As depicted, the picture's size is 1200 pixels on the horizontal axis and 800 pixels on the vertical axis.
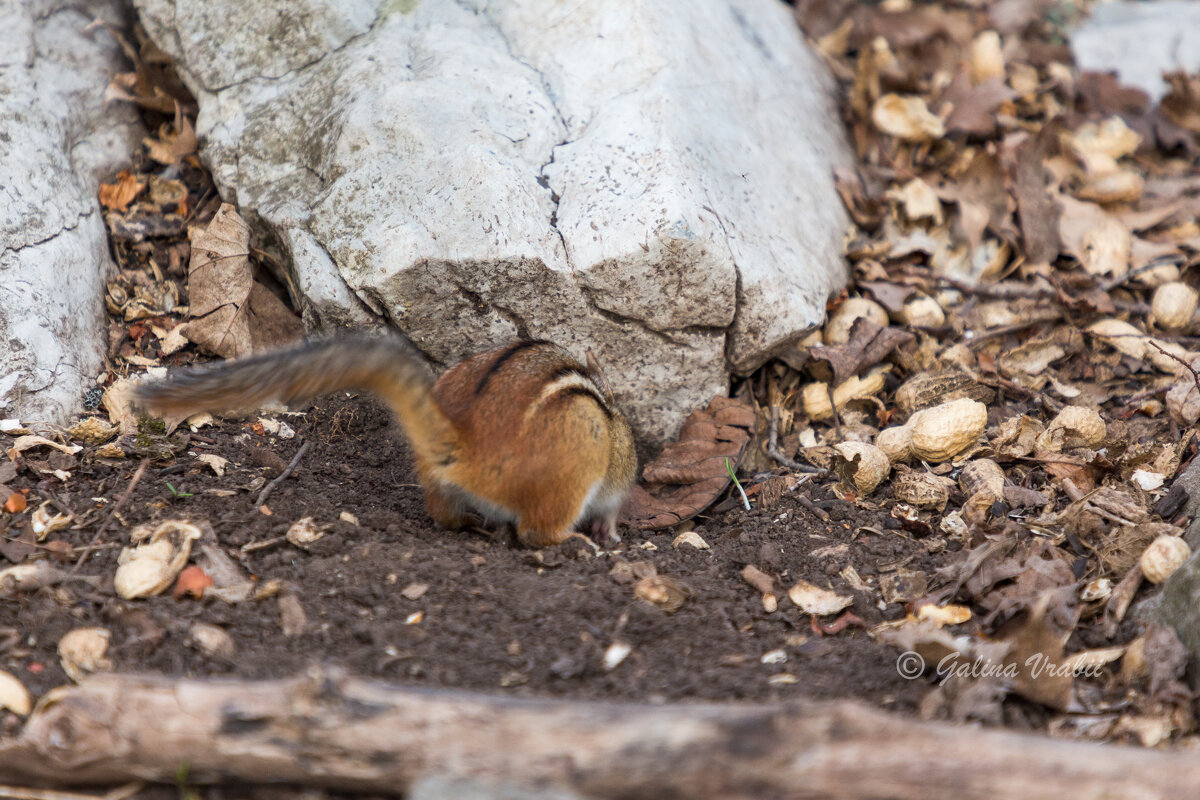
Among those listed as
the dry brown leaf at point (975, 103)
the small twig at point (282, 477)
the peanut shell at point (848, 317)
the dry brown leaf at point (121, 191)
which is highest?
the dry brown leaf at point (121, 191)

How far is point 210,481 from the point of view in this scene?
3.62 meters

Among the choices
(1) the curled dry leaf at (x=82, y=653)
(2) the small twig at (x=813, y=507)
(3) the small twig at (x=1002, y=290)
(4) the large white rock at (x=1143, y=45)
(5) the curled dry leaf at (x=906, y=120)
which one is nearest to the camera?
(1) the curled dry leaf at (x=82, y=653)

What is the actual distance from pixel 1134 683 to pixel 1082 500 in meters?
0.90

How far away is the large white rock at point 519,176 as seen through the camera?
396 cm

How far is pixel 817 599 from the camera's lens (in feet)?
10.7

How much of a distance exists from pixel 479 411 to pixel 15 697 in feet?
A: 5.37

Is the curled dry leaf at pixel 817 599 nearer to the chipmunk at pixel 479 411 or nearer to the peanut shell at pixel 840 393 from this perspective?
the chipmunk at pixel 479 411

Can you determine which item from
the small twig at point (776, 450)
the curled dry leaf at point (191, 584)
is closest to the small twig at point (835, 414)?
the small twig at point (776, 450)

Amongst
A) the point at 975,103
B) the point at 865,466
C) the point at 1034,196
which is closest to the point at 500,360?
the point at 865,466

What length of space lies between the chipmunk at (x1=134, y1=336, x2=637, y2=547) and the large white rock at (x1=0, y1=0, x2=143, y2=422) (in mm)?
1293

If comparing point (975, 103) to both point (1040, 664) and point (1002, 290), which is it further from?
point (1040, 664)

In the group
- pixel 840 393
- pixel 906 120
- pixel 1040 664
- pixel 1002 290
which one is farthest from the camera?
pixel 906 120

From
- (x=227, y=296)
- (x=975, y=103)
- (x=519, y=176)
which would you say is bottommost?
(x=975, y=103)

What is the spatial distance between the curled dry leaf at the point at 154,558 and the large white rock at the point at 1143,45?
6461 mm
